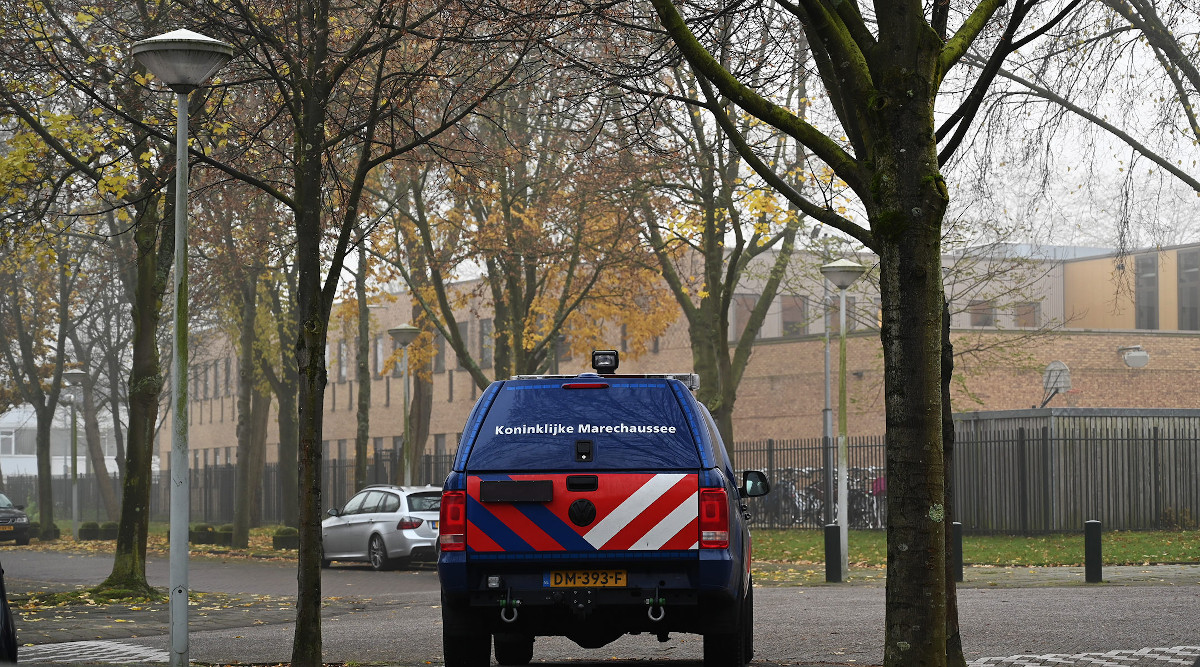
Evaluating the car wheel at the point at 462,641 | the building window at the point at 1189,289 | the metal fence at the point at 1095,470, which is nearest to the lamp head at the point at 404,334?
the metal fence at the point at 1095,470

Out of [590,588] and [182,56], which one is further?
[182,56]

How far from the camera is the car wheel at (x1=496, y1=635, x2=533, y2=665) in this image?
10.9m

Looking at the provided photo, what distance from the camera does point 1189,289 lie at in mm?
56500

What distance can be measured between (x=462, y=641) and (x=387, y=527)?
55.5 feet

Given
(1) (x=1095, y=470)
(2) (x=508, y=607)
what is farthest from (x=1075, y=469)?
(2) (x=508, y=607)

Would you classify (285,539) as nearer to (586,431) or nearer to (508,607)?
(508,607)

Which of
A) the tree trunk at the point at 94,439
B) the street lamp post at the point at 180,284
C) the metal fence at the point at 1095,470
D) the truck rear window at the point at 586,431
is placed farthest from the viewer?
the tree trunk at the point at 94,439

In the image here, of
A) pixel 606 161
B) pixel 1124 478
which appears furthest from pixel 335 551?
pixel 1124 478

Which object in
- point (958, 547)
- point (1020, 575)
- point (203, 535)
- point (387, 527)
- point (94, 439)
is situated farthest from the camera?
point (94, 439)

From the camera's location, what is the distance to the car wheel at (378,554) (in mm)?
25484

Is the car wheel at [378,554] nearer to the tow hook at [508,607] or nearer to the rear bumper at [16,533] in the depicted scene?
the tow hook at [508,607]

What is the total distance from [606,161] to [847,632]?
1468cm

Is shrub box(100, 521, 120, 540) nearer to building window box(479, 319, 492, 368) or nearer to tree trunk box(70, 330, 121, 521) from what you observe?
tree trunk box(70, 330, 121, 521)

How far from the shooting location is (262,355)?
37281 millimetres
